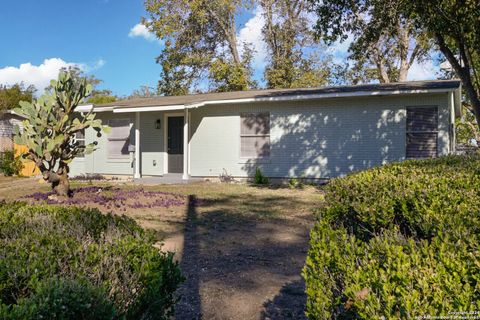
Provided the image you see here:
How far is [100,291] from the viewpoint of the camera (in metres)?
2.13

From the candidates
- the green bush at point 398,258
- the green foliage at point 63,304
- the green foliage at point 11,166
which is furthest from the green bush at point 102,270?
the green foliage at point 11,166

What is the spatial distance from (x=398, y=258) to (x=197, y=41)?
2793cm

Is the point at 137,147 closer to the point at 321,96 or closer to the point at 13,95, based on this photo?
the point at 321,96

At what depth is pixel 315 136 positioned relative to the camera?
14758mm

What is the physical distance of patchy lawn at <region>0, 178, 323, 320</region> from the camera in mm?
3992

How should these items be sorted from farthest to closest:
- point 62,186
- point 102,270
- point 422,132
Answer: point 422,132, point 62,186, point 102,270

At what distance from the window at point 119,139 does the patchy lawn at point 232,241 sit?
6.22 m

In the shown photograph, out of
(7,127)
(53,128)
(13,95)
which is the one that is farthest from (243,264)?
(13,95)

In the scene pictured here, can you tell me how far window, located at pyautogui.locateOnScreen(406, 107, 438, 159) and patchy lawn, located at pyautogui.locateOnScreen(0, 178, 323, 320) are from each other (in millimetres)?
4042

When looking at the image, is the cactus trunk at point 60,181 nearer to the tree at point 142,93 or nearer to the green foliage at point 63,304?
the green foliage at point 63,304

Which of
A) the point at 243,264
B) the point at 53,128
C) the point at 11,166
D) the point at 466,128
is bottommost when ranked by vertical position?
the point at 243,264

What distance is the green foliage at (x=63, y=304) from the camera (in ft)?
5.95

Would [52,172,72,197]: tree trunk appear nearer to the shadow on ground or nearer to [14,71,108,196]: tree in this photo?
[14,71,108,196]: tree

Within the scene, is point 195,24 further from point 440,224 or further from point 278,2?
point 440,224
